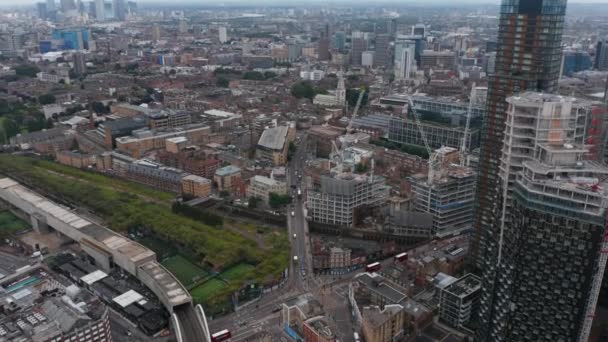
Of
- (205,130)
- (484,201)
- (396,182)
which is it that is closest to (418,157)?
(396,182)

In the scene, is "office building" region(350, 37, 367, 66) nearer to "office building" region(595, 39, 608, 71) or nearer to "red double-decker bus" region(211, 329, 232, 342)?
"office building" region(595, 39, 608, 71)

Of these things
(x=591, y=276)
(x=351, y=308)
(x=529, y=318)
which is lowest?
(x=351, y=308)

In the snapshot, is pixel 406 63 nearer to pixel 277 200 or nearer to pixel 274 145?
pixel 274 145

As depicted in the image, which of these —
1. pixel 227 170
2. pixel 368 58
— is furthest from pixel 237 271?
pixel 368 58

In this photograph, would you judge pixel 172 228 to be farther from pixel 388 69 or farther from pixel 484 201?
pixel 388 69

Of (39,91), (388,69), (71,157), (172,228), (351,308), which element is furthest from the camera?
(388,69)

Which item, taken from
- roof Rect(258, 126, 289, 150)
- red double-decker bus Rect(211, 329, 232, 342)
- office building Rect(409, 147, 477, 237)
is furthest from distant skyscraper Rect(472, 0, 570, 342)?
roof Rect(258, 126, 289, 150)
